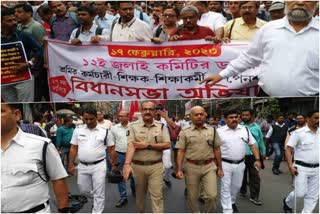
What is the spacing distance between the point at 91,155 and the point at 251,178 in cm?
143

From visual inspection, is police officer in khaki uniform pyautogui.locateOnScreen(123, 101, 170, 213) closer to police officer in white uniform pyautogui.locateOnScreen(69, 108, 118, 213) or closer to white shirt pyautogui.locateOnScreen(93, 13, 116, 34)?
police officer in white uniform pyautogui.locateOnScreen(69, 108, 118, 213)

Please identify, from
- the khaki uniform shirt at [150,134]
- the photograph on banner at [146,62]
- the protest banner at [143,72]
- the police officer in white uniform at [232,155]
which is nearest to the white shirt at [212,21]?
the photograph on banner at [146,62]

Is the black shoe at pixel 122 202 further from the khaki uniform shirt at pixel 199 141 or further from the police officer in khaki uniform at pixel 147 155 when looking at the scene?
the khaki uniform shirt at pixel 199 141

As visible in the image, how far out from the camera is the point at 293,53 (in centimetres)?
283

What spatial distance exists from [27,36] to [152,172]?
1762mm

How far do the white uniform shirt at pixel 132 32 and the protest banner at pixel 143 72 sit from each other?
24 centimetres

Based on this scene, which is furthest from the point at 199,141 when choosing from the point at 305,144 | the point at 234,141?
the point at 305,144

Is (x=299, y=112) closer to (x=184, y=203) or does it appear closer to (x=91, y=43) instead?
(x=184, y=203)

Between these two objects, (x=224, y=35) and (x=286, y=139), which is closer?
(x=286, y=139)

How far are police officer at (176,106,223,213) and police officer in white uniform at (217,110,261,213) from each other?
6 centimetres

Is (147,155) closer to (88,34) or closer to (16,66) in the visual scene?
(16,66)

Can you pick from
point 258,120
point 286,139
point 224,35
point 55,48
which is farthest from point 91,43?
point 286,139

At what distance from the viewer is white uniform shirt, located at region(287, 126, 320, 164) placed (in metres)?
3.28

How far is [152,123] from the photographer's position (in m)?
3.41
